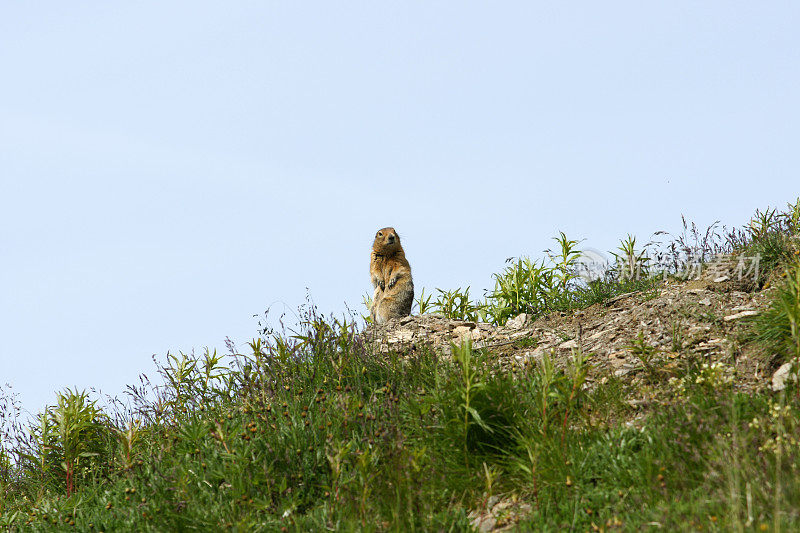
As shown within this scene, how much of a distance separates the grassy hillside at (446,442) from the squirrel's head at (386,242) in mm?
4080

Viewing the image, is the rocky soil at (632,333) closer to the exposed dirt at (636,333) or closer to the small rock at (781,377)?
the exposed dirt at (636,333)

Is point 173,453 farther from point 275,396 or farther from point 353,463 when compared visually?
point 353,463

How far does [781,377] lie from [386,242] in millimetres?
7804

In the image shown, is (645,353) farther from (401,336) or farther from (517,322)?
(401,336)

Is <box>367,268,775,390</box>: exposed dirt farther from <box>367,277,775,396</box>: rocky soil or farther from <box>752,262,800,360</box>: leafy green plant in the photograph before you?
<box>752,262,800,360</box>: leafy green plant

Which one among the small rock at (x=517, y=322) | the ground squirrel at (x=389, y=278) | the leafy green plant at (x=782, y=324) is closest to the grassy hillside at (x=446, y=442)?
the leafy green plant at (x=782, y=324)

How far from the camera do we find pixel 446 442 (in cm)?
604

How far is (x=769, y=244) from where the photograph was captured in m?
9.42

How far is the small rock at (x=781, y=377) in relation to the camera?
5.95 meters

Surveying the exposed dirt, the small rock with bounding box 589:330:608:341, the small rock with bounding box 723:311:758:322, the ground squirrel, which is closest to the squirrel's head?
the ground squirrel

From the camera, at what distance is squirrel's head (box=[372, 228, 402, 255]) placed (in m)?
12.9

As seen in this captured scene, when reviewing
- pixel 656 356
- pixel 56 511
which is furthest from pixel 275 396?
pixel 656 356

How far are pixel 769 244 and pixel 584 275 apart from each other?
9.59 ft

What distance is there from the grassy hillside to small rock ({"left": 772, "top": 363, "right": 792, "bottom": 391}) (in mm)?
72
